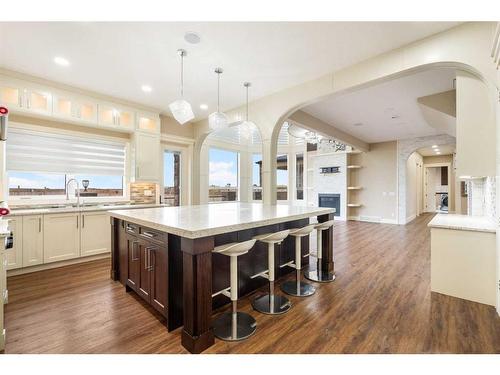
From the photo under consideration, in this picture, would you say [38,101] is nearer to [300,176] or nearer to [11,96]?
[11,96]

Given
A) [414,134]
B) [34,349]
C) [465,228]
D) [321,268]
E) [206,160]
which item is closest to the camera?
[34,349]

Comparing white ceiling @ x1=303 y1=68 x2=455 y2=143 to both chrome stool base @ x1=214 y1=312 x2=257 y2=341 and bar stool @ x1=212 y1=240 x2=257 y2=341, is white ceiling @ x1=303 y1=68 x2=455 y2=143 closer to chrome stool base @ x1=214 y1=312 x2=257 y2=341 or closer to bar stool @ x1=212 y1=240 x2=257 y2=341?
bar stool @ x1=212 y1=240 x2=257 y2=341

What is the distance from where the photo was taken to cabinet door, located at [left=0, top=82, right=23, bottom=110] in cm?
338

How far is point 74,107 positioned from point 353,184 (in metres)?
8.79

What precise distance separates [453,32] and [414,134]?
18.7ft

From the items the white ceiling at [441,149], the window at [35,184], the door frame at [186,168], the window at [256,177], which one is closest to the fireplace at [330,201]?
the window at [256,177]

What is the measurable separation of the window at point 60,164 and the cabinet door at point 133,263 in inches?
101
